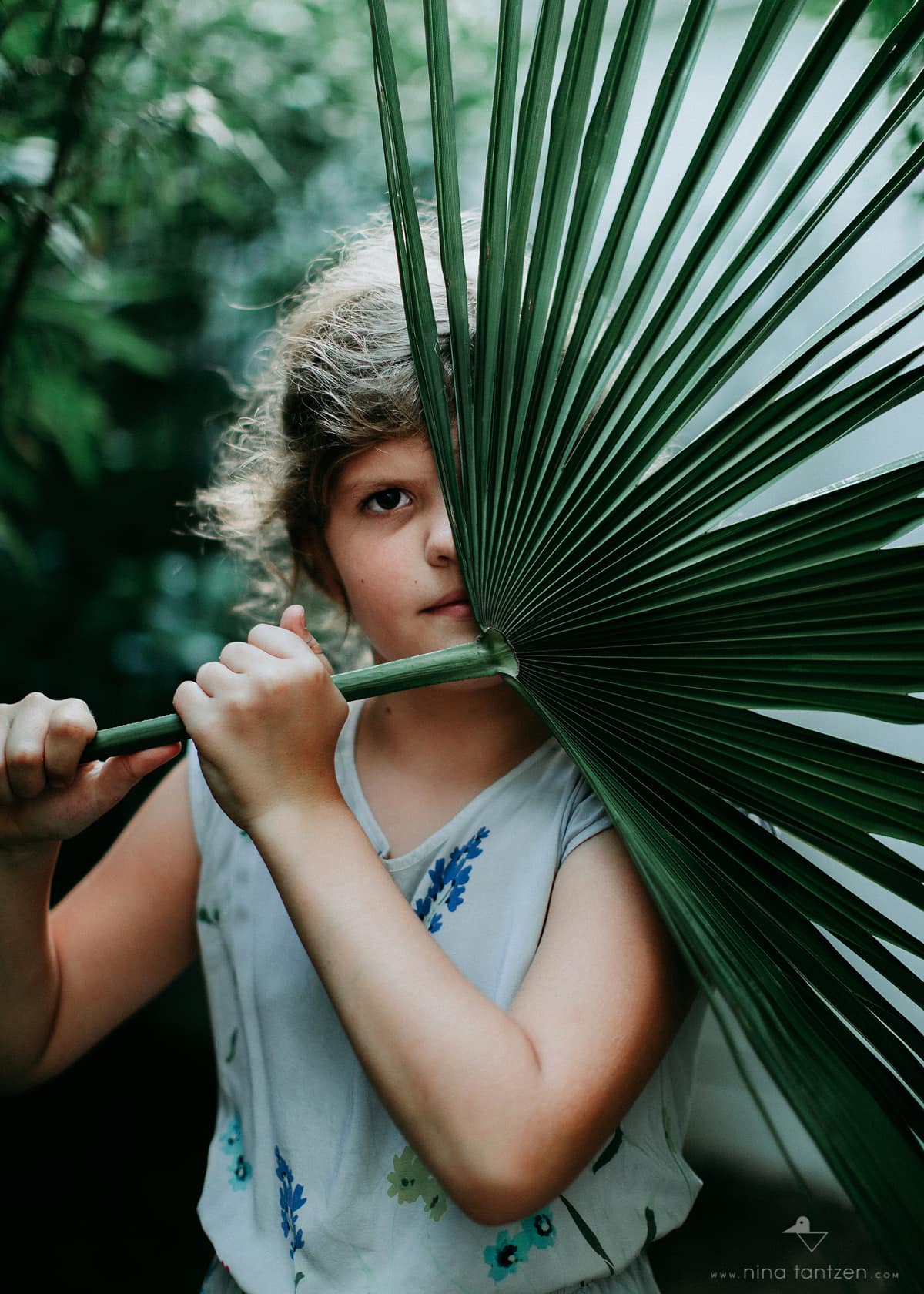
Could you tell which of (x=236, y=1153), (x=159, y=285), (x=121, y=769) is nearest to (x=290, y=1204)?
(x=236, y=1153)

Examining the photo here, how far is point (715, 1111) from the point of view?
1192 mm

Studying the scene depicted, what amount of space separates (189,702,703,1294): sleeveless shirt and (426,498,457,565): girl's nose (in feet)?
0.74

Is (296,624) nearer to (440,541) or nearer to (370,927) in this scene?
(440,541)

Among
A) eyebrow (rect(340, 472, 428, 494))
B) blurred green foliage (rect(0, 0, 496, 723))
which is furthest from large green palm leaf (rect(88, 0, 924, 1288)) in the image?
blurred green foliage (rect(0, 0, 496, 723))

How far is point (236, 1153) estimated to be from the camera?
36.4 inches

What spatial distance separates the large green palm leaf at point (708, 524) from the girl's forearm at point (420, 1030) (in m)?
0.15

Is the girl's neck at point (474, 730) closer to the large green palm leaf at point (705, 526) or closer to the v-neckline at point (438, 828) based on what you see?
the v-neckline at point (438, 828)

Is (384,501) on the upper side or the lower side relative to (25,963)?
upper

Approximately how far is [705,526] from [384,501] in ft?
1.08

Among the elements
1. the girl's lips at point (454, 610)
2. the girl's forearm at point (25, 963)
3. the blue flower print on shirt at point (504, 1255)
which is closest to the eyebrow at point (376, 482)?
the girl's lips at point (454, 610)

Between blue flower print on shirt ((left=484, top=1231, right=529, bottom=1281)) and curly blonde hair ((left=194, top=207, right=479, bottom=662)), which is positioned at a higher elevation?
curly blonde hair ((left=194, top=207, right=479, bottom=662))

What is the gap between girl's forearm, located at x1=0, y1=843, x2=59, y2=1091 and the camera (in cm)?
83

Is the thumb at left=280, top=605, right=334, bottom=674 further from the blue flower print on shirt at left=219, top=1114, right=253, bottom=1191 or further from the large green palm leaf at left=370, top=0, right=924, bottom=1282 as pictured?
the blue flower print on shirt at left=219, top=1114, right=253, bottom=1191

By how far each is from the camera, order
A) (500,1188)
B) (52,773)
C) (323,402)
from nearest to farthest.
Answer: (500,1188) < (52,773) < (323,402)
